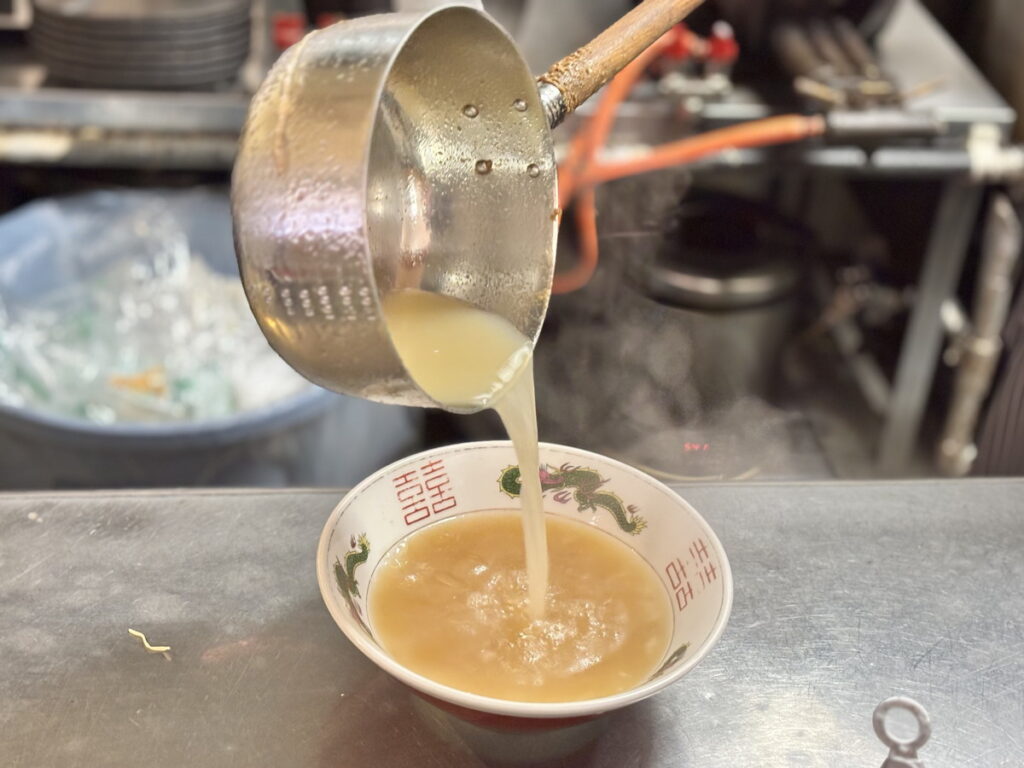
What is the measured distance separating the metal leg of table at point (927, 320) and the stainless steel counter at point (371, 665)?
1350 millimetres

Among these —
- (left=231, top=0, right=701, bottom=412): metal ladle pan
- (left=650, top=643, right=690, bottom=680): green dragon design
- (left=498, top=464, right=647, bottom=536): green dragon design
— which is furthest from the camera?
(left=498, top=464, right=647, bottom=536): green dragon design

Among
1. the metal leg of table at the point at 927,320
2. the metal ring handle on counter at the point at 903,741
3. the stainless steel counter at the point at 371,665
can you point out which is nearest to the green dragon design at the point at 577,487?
the stainless steel counter at the point at 371,665

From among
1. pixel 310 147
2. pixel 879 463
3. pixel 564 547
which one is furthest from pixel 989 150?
pixel 310 147

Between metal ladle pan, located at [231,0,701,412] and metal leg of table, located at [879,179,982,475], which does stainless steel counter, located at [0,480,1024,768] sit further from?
metal leg of table, located at [879,179,982,475]

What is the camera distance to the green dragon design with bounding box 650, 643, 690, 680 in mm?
936

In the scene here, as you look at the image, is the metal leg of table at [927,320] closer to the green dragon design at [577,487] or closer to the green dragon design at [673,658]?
the green dragon design at [577,487]

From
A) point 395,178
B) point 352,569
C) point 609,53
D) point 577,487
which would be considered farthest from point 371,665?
point 609,53

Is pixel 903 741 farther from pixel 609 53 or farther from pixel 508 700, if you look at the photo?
pixel 609 53

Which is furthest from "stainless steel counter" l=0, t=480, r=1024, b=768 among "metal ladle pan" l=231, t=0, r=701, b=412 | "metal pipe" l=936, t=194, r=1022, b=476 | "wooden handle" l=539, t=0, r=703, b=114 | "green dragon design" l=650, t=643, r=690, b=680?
"metal pipe" l=936, t=194, r=1022, b=476

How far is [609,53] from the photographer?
99 cm

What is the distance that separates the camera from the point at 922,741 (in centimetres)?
82

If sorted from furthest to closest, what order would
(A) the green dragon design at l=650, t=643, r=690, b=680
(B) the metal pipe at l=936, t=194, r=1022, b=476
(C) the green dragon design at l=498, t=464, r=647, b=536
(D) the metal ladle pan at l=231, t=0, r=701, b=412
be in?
(B) the metal pipe at l=936, t=194, r=1022, b=476 < (C) the green dragon design at l=498, t=464, r=647, b=536 < (A) the green dragon design at l=650, t=643, r=690, b=680 < (D) the metal ladle pan at l=231, t=0, r=701, b=412

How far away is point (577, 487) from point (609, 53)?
18.7 inches

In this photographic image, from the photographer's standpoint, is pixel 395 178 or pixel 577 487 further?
pixel 577 487
